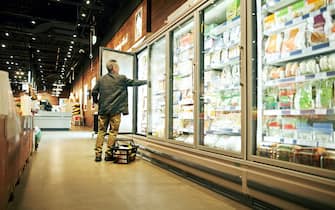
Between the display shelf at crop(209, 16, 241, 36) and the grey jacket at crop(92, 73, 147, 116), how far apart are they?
1.85 meters

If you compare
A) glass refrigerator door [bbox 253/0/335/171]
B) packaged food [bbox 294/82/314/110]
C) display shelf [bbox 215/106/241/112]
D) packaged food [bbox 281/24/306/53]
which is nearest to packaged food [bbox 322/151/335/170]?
glass refrigerator door [bbox 253/0/335/171]

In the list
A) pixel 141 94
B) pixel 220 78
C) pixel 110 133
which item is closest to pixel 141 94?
pixel 141 94

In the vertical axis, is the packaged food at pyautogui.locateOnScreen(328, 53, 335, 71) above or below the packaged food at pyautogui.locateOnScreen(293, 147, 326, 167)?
above

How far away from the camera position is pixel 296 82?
2.34 metres

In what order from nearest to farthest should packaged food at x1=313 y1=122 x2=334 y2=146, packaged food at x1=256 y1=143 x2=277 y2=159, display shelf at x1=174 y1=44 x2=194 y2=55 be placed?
packaged food at x1=313 y1=122 x2=334 y2=146, packaged food at x1=256 y1=143 x2=277 y2=159, display shelf at x1=174 y1=44 x2=194 y2=55

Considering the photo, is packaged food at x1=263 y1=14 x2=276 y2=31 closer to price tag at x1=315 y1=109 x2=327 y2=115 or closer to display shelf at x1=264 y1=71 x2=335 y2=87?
display shelf at x1=264 y1=71 x2=335 y2=87

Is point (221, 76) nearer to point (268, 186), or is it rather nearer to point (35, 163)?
point (268, 186)

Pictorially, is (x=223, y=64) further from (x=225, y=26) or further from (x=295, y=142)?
(x=295, y=142)

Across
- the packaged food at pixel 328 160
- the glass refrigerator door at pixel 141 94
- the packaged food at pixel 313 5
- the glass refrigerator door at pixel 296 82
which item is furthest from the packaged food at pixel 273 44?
the glass refrigerator door at pixel 141 94

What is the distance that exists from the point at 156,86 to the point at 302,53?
297cm

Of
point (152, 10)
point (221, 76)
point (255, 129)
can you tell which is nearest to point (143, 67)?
point (152, 10)

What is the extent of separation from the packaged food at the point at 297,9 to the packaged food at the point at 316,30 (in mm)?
130

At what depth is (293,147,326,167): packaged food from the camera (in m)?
2.07

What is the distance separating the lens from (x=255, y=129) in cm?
247
